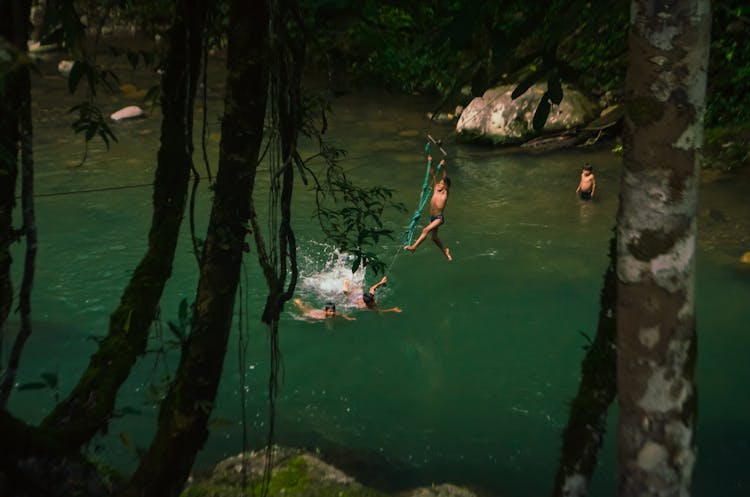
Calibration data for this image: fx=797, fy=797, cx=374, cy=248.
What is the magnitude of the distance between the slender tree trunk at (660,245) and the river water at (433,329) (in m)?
2.69

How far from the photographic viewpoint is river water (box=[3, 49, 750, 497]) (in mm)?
6168

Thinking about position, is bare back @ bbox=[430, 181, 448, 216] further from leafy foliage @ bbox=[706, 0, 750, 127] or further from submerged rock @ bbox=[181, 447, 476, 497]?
leafy foliage @ bbox=[706, 0, 750, 127]

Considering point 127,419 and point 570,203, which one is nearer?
point 127,419

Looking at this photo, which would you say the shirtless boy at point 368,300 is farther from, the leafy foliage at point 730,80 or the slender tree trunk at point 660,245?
the leafy foliage at point 730,80

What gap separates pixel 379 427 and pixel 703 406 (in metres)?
2.66

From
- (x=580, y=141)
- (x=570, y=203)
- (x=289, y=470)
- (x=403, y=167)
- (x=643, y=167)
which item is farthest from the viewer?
(x=580, y=141)

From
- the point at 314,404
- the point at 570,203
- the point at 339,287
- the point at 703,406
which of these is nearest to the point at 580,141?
the point at 570,203

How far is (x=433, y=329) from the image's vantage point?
312 inches

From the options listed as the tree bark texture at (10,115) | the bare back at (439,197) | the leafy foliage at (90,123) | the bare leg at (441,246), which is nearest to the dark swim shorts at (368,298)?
the bare leg at (441,246)

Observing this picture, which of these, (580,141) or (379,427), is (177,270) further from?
(580,141)

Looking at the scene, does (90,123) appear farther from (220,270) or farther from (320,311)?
(320,311)

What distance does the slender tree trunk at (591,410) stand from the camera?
8.37ft

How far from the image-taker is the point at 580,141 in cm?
1280

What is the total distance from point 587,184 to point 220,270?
27.2 feet
